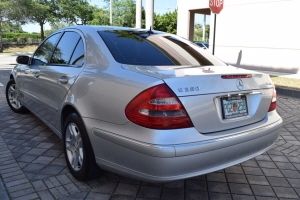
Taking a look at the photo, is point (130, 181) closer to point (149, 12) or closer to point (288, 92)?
point (288, 92)

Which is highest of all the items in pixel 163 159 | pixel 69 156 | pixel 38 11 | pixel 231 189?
pixel 38 11

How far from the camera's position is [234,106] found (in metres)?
2.48

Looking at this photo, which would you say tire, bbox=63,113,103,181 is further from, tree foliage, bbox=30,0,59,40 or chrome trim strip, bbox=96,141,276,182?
tree foliage, bbox=30,0,59,40

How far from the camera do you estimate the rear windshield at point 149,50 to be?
2785 mm

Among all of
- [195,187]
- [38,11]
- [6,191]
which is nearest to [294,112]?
[195,187]

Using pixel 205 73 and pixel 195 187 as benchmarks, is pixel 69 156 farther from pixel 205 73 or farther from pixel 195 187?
pixel 205 73

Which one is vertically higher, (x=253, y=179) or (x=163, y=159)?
(x=163, y=159)

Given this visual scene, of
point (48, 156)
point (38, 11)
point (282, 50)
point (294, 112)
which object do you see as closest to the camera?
point (48, 156)

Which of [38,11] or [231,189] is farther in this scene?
[38,11]

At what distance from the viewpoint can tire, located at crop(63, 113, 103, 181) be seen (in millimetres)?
2693

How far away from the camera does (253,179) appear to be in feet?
10.1

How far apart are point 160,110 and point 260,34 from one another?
12.9m

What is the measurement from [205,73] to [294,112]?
446 cm

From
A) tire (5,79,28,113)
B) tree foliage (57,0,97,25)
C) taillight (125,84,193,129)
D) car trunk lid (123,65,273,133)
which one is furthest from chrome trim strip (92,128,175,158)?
tree foliage (57,0,97,25)
